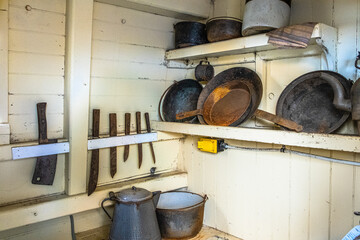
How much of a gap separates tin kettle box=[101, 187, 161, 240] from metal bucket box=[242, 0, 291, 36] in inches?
40.6

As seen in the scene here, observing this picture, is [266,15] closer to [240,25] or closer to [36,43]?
[240,25]

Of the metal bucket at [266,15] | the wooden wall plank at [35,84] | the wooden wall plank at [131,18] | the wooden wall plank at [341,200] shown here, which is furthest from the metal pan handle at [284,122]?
the wooden wall plank at [35,84]

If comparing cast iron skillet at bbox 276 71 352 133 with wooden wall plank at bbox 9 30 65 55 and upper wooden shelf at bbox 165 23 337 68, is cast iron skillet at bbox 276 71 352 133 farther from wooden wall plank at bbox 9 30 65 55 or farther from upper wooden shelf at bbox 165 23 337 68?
wooden wall plank at bbox 9 30 65 55

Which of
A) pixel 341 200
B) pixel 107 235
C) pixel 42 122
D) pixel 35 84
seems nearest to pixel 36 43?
pixel 35 84

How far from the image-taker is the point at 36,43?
160 cm

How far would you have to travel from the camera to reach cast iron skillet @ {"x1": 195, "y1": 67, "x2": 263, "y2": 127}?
5.40ft

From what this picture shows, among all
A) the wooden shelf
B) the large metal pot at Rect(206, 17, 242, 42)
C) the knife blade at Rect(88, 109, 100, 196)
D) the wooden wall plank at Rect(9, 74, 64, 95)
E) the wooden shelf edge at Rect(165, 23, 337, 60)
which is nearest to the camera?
the wooden shelf

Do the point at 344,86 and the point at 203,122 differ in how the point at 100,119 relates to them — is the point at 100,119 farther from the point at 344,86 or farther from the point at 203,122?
the point at 344,86

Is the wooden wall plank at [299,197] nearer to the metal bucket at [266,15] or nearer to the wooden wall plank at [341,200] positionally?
the wooden wall plank at [341,200]

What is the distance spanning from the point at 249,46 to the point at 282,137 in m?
0.50

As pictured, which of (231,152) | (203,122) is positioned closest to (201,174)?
(231,152)

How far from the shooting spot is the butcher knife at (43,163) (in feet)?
5.29

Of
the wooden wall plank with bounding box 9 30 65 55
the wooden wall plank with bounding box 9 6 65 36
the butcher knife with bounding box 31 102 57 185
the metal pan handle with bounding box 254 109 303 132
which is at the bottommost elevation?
the butcher knife with bounding box 31 102 57 185

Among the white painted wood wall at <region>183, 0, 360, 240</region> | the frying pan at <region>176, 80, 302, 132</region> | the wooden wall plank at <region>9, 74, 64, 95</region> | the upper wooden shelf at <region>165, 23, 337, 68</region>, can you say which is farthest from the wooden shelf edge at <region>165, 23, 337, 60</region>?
the wooden wall plank at <region>9, 74, 64, 95</region>
